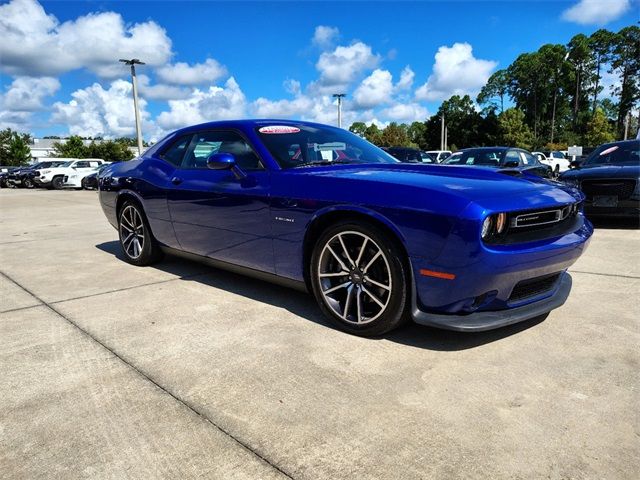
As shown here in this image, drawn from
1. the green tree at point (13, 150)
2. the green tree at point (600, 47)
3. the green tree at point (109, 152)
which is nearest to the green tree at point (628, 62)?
the green tree at point (600, 47)

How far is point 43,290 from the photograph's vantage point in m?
4.10

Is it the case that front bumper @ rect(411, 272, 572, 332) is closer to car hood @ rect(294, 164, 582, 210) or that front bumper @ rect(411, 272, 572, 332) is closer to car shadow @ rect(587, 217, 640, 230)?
car hood @ rect(294, 164, 582, 210)

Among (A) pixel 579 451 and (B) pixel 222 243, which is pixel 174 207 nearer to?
(B) pixel 222 243

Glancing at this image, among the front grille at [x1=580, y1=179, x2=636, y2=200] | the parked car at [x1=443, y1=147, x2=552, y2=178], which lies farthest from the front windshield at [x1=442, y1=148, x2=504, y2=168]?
the front grille at [x1=580, y1=179, x2=636, y2=200]

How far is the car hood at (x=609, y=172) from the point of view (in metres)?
6.64

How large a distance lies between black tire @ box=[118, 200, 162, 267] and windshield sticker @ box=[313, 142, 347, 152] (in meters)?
2.04

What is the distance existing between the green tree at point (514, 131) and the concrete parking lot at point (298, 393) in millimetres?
65235

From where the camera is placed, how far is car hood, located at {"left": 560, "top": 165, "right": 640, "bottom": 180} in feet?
21.8

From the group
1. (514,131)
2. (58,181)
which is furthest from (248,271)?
(514,131)

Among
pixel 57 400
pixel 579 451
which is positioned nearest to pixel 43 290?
pixel 57 400

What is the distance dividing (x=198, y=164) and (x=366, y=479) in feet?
10.1

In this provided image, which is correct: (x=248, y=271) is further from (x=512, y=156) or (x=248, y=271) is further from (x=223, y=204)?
(x=512, y=156)

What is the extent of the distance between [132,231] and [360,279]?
3.11 metres

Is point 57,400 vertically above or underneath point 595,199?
underneath
